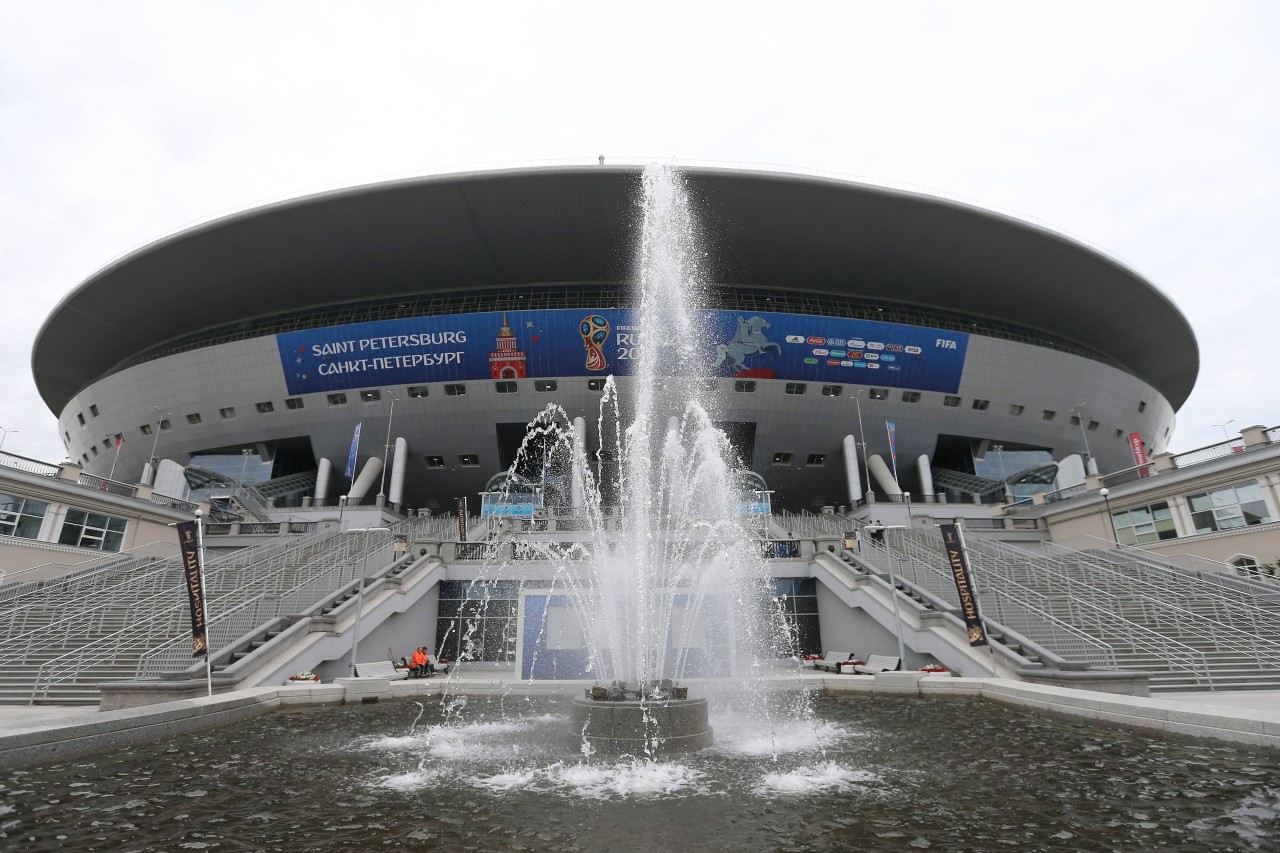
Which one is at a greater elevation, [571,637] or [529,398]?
[529,398]

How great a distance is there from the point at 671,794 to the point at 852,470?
4120cm

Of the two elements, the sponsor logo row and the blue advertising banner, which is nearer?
the blue advertising banner

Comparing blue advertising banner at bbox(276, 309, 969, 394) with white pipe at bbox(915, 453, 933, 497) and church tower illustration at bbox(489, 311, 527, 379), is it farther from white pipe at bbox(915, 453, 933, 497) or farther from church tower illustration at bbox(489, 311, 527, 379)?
white pipe at bbox(915, 453, 933, 497)

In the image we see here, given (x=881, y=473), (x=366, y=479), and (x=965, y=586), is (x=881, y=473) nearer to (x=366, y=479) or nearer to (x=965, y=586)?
(x=965, y=586)

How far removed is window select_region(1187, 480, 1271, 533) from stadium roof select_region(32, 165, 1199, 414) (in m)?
21.5

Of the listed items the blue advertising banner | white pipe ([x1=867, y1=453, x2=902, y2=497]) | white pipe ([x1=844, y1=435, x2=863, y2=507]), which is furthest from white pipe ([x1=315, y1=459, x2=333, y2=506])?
white pipe ([x1=867, y1=453, x2=902, y2=497])

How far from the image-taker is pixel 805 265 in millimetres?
45281

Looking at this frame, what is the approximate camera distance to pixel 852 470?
45250 mm

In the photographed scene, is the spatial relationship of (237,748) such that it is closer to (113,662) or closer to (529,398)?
(113,662)

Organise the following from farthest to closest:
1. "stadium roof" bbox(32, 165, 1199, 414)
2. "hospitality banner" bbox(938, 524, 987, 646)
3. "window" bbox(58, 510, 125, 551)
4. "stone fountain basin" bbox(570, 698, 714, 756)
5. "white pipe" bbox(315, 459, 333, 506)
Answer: "white pipe" bbox(315, 459, 333, 506) < "stadium roof" bbox(32, 165, 1199, 414) < "window" bbox(58, 510, 125, 551) < "hospitality banner" bbox(938, 524, 987, 646) < "stone fountain basin" bbox(570, 698, 714, 756)

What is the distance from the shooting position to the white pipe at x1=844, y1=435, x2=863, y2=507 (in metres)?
44.6

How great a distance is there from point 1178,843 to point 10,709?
18033 millimetres

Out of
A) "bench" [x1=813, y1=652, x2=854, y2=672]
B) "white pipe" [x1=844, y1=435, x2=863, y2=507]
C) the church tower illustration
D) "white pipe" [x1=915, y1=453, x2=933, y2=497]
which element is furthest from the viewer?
"white pipe" [x1=915, y1=453, x2=933, y2=497]

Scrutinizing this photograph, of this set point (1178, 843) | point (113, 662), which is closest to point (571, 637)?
point (113, 662)
